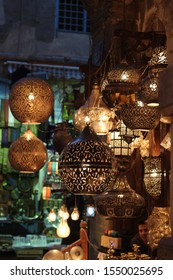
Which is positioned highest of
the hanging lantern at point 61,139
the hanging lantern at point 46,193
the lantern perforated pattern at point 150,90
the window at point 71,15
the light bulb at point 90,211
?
the window at point 71,15

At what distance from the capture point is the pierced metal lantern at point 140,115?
466cm

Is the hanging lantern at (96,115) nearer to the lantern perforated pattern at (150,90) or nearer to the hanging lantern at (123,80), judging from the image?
the hanging lantern at (123,80)

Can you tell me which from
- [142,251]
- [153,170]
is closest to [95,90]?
[153,170]

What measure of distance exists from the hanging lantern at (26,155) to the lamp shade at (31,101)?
46 centimetres

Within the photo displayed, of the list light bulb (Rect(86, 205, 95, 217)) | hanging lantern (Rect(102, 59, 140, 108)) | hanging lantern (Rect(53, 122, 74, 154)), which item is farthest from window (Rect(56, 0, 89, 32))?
hanging lantern (Rect(102, 59, 140, 108))

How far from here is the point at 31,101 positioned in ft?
18.1

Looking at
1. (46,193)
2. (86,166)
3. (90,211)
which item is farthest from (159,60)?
(46,193)

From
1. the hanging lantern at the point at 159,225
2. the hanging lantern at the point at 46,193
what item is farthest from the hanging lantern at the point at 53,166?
the hanging lantern at the point at 159,225

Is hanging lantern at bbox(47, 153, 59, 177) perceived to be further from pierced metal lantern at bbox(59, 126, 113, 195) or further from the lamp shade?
pierced metal lantern at bbox(59, 126, 113, 195)

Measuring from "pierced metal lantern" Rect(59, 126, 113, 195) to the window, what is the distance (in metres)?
13.4

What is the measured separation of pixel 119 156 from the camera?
17.7 ft

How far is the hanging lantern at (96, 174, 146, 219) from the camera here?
4867 mm

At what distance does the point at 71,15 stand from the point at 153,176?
1292 cm
